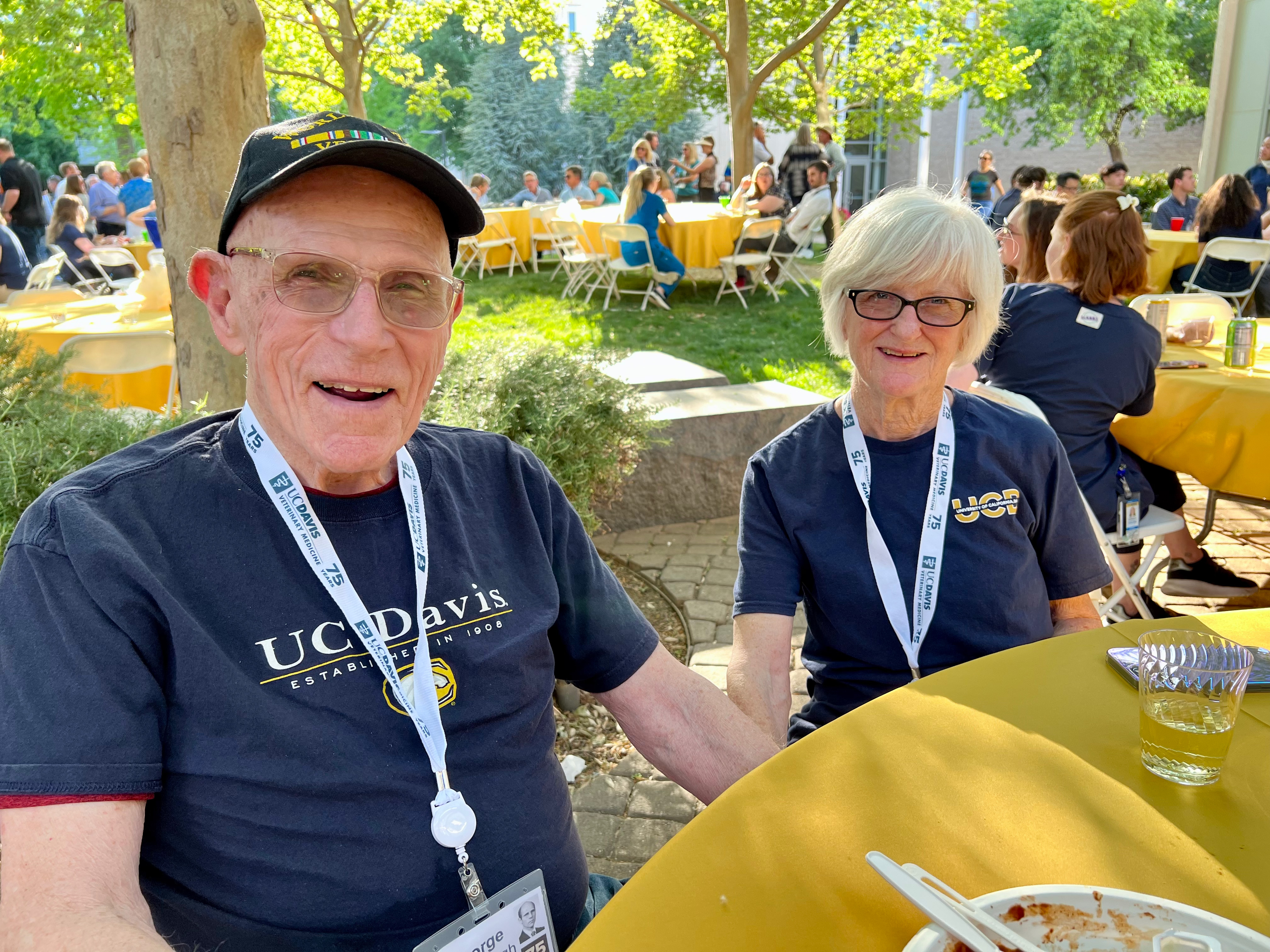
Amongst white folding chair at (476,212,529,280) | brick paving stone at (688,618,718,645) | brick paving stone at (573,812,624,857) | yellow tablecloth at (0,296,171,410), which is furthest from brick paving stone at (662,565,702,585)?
white folding chair at (476,212,529,280)

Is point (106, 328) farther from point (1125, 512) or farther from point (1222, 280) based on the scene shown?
point (1222, 280)

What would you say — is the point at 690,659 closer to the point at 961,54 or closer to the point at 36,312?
the point at 36,312

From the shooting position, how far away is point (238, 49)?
350cm

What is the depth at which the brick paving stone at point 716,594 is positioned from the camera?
4539 millimetres

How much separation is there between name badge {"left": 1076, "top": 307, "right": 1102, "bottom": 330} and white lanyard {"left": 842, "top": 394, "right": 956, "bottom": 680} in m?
2.13

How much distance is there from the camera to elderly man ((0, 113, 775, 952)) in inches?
44.9

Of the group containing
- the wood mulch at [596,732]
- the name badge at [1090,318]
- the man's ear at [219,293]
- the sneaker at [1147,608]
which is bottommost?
the wood mulch at [596,732]

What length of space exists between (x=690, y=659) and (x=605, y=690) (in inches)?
90.7

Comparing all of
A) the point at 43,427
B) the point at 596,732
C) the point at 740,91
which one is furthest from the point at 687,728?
the point at 740,91

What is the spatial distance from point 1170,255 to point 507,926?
457 inches

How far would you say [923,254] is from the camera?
2104 mm

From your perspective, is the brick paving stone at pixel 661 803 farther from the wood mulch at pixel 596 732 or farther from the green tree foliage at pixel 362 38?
the green tree foliage at pixel 362 38

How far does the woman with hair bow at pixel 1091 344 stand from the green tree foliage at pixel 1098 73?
35.5m

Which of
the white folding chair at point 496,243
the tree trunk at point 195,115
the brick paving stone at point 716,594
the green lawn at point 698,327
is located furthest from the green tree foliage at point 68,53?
the brick paving stone at point 716,594
